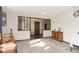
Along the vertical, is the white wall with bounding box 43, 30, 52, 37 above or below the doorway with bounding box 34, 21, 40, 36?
below

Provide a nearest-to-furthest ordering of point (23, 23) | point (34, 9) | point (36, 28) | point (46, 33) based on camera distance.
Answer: point (34, 9), point (23, 23), point (46, 33), point (36, 28)

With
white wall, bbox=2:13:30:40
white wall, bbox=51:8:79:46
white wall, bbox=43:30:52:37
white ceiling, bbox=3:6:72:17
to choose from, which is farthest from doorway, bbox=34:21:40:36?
white ceiling, bbox=3:6:72:17

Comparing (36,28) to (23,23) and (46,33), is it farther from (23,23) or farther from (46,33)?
(23,23)

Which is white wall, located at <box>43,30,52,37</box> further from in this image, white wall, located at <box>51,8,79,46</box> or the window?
white wall, located at <box>51,8,79,46</box>

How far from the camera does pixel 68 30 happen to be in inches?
245

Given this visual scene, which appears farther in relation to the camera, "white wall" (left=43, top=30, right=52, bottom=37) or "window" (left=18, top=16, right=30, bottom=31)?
"white wall" (left=43, top=30, right=52, bottom=37)

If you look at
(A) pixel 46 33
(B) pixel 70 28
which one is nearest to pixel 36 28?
(A) pixel 46 33

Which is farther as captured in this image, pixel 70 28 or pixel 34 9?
pixel 70 28

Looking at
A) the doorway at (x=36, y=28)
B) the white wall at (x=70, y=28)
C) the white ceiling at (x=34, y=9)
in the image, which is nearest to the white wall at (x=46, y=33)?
the white wall at (x=70, y=28)

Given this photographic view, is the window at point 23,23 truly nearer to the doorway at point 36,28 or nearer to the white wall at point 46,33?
the white wall at point 46,33

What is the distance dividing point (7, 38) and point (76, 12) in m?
4.25

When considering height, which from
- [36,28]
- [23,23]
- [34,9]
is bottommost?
[36,28]

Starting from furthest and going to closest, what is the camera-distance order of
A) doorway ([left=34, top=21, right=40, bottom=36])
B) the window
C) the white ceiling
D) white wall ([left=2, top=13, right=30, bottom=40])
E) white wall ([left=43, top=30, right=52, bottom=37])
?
1. doorway ([left=34, top=21, right=40, bottom=36])
2. white wall ([left=43, top=30, right=52, bottom=37])
3. the window
4. white wall ([left=2, top=13, right=30, bottom=40])
5. the white ceiling
